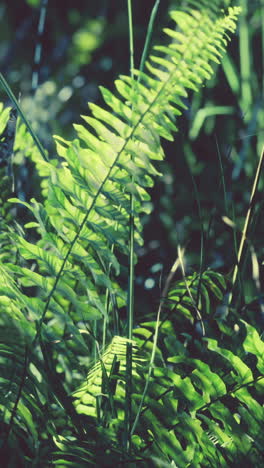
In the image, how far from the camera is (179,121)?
0.93 meters

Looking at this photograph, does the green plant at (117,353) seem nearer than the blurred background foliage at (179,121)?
Yes

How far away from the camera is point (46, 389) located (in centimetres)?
39

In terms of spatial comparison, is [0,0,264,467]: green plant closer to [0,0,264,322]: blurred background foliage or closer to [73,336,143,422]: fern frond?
[73,336,143,422]: fern frond

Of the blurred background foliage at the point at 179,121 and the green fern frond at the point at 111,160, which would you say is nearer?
the green fern frond at the point at 111,160

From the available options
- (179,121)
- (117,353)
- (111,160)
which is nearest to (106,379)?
(117,353)

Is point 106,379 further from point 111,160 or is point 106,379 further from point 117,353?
point 111,160

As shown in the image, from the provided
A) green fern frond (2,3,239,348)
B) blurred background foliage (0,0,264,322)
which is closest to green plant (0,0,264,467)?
green fern frond (2,3,239,348)

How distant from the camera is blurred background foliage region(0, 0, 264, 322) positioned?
76 cm

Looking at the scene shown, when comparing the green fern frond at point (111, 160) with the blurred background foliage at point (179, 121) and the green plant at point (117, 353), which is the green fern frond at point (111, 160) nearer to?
the green plant at point (117, 353)

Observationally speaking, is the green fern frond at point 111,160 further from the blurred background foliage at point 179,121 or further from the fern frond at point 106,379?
the blurred background foliage at point 179,121

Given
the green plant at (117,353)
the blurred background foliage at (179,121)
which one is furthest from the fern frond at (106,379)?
the blurred background foliage at (179,121)

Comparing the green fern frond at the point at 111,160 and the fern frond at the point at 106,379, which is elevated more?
the green fern frond at the point at 111,160

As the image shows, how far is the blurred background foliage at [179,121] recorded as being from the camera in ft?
2.51

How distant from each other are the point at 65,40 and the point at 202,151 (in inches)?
23.4
